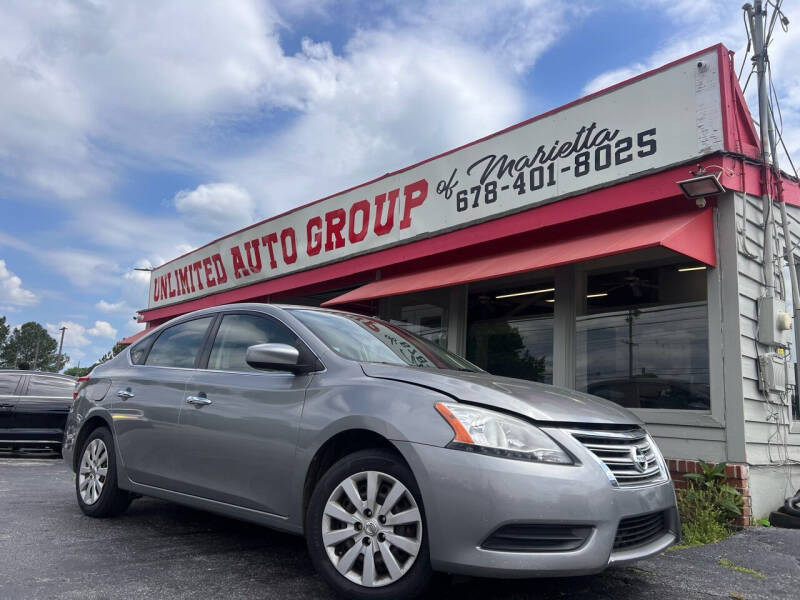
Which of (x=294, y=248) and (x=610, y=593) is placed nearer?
(x=610, y=593)

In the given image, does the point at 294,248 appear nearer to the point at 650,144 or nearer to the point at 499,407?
the point at 650,144

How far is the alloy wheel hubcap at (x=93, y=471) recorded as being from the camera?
4891 millimetres

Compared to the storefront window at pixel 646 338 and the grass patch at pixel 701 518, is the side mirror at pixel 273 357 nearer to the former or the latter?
the grass patch at pixel 701 518

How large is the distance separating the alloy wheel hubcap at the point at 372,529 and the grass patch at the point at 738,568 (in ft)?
7.57

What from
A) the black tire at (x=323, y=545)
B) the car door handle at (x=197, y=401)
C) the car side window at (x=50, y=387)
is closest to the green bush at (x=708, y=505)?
the black tire at (x=323, y=545)

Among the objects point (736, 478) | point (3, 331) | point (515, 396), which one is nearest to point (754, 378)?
point (736, 478)

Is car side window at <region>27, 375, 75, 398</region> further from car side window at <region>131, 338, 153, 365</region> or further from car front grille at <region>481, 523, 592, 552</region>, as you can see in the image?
car front grille at <region>481, 523, 592, 552</region>

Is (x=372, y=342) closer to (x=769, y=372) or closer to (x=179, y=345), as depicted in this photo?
(x=179, y=345)

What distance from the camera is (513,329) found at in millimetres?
8117

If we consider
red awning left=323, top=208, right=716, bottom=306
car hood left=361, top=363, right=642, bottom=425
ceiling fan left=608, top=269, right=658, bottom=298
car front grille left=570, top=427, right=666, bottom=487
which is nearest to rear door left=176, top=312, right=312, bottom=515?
car hood left=361, top=363, right=642, bottom=425

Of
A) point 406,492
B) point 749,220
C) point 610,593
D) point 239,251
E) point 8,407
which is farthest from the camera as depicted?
point 239,251

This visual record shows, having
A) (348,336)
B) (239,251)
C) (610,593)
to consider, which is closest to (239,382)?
(348,336)

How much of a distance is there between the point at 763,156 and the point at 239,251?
9.95 m

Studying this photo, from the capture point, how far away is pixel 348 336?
403 centimetres
